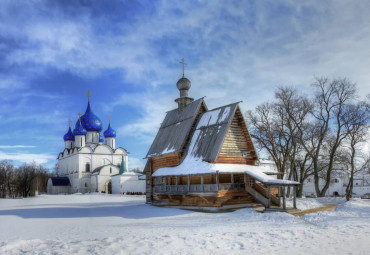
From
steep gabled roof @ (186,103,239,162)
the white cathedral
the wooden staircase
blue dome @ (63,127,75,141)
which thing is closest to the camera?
the wooden staircase

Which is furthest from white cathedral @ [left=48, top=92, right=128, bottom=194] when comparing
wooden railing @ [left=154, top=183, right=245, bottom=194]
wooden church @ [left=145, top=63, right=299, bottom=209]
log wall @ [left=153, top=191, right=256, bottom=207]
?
Result: log wall @ [left=153, top=191, right=256, bottom=207]

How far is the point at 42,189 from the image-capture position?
9431 centimetres

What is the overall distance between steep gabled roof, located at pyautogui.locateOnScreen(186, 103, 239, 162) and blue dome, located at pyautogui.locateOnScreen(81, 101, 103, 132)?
56.8 metres

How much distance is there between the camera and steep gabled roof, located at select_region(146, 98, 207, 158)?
973 inches

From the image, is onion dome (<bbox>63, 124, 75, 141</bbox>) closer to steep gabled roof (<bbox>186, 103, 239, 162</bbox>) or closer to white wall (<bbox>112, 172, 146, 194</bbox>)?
white wall (<bbox>112, 172, 146, 194</bbox>)

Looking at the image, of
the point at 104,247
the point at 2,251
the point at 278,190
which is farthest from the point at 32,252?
the point at 278,190

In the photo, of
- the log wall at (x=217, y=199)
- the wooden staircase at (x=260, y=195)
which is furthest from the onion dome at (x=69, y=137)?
the wooden staircase at (x=260, y=195)

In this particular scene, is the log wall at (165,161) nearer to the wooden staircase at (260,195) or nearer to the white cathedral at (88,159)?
the wooden staircase at (260,195)

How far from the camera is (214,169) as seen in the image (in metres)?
20.0

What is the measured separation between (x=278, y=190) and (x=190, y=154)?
20.7 feet

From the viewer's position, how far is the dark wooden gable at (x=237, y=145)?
22.2 metres

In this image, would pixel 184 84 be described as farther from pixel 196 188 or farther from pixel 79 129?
pixel 79 129

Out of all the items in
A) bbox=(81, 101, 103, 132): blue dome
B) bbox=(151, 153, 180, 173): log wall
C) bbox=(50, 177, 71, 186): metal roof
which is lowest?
bbox=(50, 177, 71, 186): metal roof

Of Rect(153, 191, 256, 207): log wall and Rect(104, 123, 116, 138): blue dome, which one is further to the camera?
Rect(104, 123, 116, 138): blue dome
